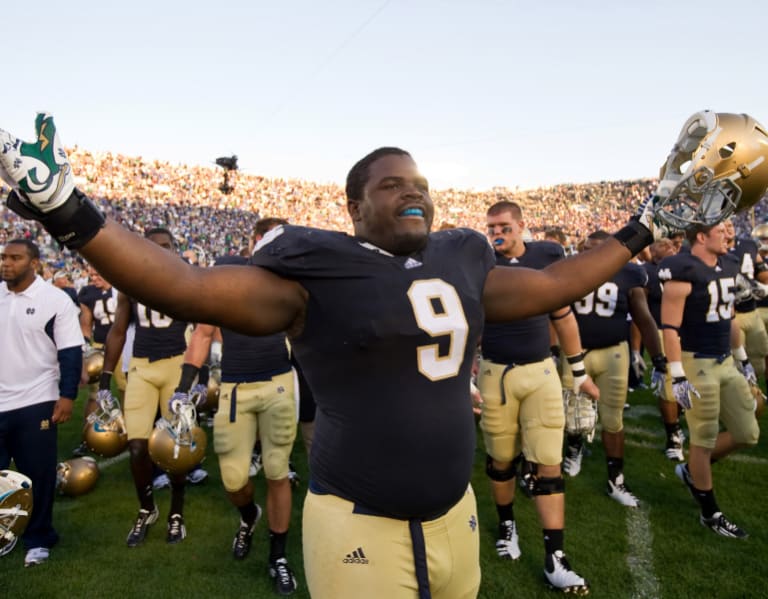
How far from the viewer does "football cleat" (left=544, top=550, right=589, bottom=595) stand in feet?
10.7

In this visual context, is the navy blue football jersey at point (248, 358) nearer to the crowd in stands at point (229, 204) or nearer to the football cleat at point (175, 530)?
the football cleat at point (175, 530)

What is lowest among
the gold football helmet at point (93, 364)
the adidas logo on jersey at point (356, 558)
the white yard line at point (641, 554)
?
the white yard line at point (641, 554)

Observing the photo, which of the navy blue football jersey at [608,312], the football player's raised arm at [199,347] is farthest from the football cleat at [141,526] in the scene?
the navy blue football jersey at [608,312]

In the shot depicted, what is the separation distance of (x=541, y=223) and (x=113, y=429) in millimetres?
35906

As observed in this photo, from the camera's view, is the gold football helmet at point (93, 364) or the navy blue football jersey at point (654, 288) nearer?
the gold football helmet at point (93, 364)

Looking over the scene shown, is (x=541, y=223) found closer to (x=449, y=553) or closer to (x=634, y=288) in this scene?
(x=634, y=288)

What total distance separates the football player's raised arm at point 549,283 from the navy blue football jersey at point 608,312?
317cm

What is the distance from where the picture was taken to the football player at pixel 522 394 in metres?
3.56

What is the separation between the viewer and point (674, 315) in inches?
161

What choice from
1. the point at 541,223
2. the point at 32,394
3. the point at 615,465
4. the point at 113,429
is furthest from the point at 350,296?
the point at 541,223

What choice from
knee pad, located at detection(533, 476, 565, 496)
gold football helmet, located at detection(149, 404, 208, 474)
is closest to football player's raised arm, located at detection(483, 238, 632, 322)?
knee pad, located at detection(533, 476, 565, 496)

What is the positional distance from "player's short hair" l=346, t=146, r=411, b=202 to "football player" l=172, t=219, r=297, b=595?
6.76 ft

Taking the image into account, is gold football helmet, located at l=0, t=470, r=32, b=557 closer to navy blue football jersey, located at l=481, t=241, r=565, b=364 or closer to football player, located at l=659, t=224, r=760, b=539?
navy blue football jersey, located at l=481, t=241, r=565, b=364

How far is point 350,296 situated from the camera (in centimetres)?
160
